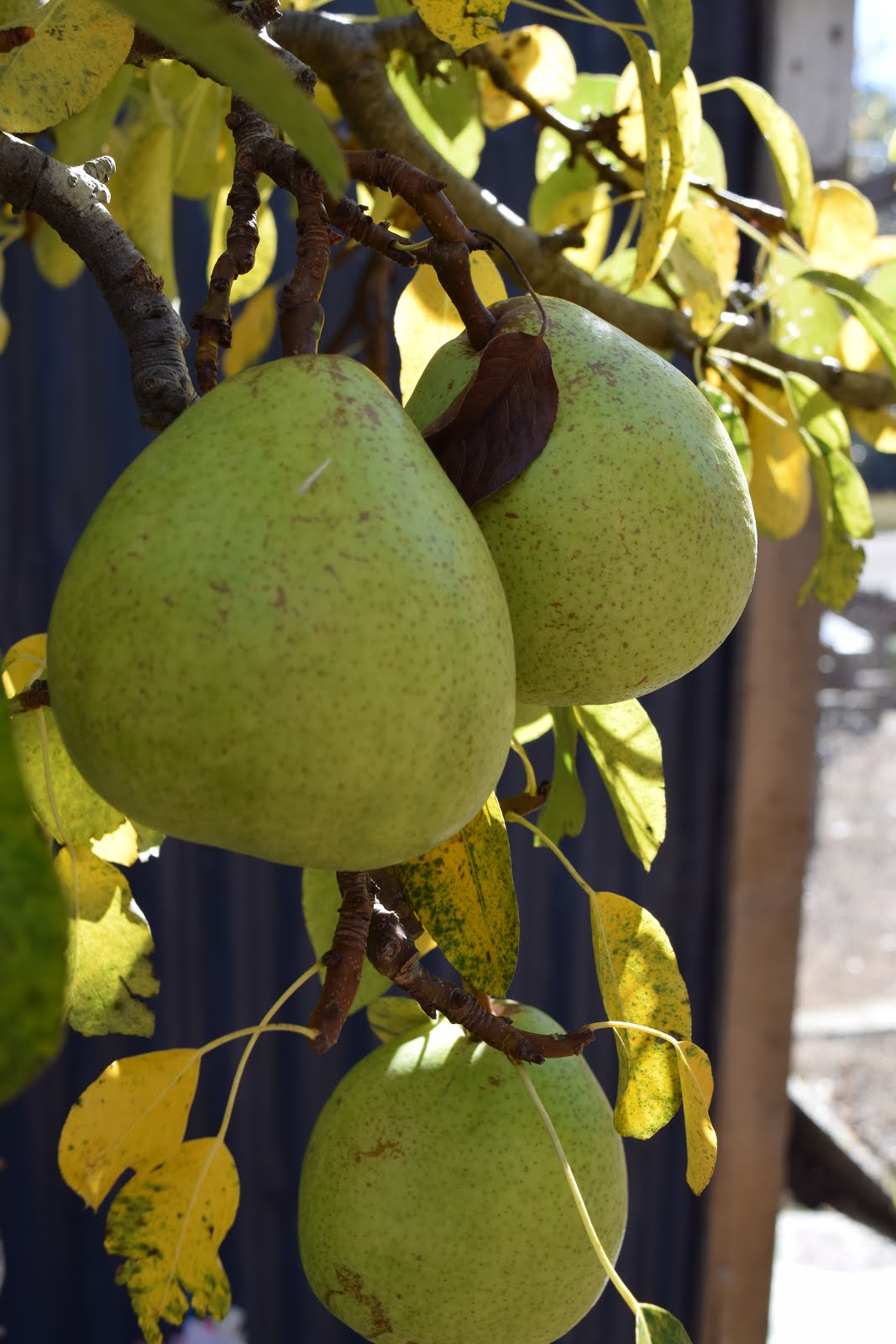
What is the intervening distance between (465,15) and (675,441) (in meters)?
0.18

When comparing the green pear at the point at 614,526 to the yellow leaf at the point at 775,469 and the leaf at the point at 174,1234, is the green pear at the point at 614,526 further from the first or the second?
the yellow leaf at the point at 775,469

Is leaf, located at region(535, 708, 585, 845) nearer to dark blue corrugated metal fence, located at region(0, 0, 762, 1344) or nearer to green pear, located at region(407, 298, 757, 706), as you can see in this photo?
green pear, located at region(407, 298, 757, 706)

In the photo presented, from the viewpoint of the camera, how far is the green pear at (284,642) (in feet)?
1.00

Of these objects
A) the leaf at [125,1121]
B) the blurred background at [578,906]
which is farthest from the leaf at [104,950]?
the blurred background at [578,906]

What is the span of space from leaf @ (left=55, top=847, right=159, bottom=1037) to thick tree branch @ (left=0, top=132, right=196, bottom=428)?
0.72 ft

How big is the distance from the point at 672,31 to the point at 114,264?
23 cm

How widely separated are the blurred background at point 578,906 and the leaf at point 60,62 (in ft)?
3.41

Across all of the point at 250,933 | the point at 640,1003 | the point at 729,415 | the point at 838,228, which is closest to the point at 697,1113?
the point at 640,1003

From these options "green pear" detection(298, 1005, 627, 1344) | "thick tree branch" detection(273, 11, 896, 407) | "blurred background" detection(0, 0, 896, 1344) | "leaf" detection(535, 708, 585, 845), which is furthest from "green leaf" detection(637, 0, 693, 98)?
"blurred background" detection(0, 0, 896, 1344)

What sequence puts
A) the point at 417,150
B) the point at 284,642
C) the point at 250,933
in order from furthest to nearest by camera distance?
the point at 250,933 < the point at 417,150 < the point at 284,642

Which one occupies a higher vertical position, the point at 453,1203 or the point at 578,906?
the point at 453,1203

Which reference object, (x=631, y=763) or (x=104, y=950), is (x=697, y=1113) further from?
(x=104, y=950)

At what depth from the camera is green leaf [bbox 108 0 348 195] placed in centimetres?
22

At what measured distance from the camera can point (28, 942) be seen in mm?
194
